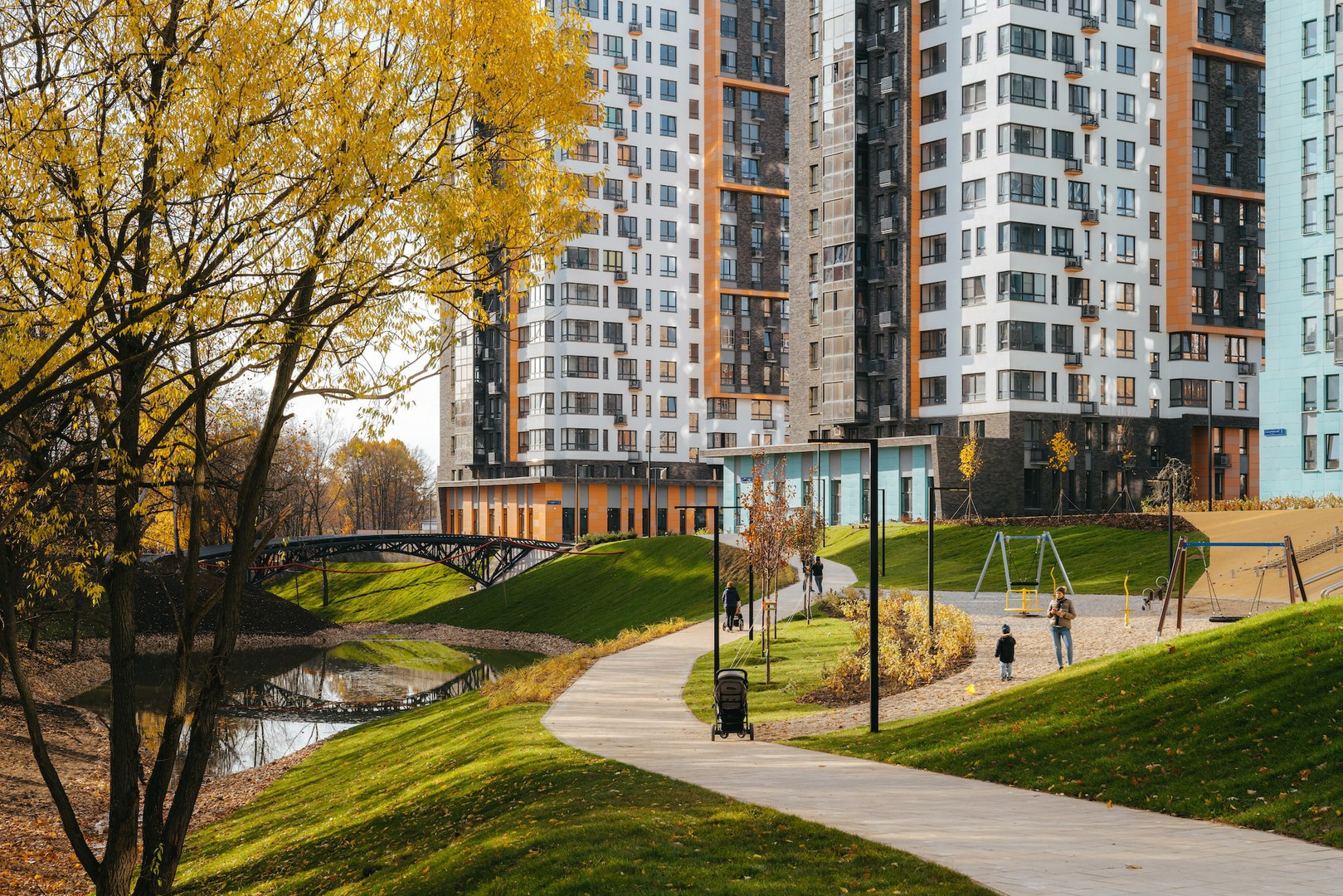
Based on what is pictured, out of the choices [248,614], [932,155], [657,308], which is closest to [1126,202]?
[932,155]

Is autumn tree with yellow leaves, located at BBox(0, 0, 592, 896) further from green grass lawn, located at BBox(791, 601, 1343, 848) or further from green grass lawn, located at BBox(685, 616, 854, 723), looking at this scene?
green grass lawn, located at BBox(685, 616, 854, 723)

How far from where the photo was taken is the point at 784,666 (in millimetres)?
36438

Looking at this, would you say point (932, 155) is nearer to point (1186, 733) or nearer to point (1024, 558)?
point (1024, 558)

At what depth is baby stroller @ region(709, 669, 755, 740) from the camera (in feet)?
76.4

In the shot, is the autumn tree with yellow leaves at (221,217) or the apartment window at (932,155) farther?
the apartment window at (932,155)

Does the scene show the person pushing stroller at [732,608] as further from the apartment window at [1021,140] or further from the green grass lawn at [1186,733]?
the apartment window at [1021,140]

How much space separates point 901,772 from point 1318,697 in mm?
6080

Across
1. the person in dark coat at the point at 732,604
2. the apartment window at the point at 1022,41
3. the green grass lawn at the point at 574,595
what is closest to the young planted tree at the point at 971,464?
the green grass lawn at the point at 574,595

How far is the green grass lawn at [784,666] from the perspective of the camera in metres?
29.6

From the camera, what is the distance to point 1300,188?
6956 centimetres

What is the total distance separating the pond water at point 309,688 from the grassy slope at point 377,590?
17.4 m

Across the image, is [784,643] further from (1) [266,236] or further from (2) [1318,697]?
(1) [266,236]

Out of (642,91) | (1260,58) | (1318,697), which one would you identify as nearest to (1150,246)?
(1260,58)

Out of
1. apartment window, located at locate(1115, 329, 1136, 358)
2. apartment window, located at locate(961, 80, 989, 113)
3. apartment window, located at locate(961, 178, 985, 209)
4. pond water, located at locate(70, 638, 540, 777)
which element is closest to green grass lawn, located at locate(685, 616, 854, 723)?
pond water, located at locate(70, 638, 540, 777)
